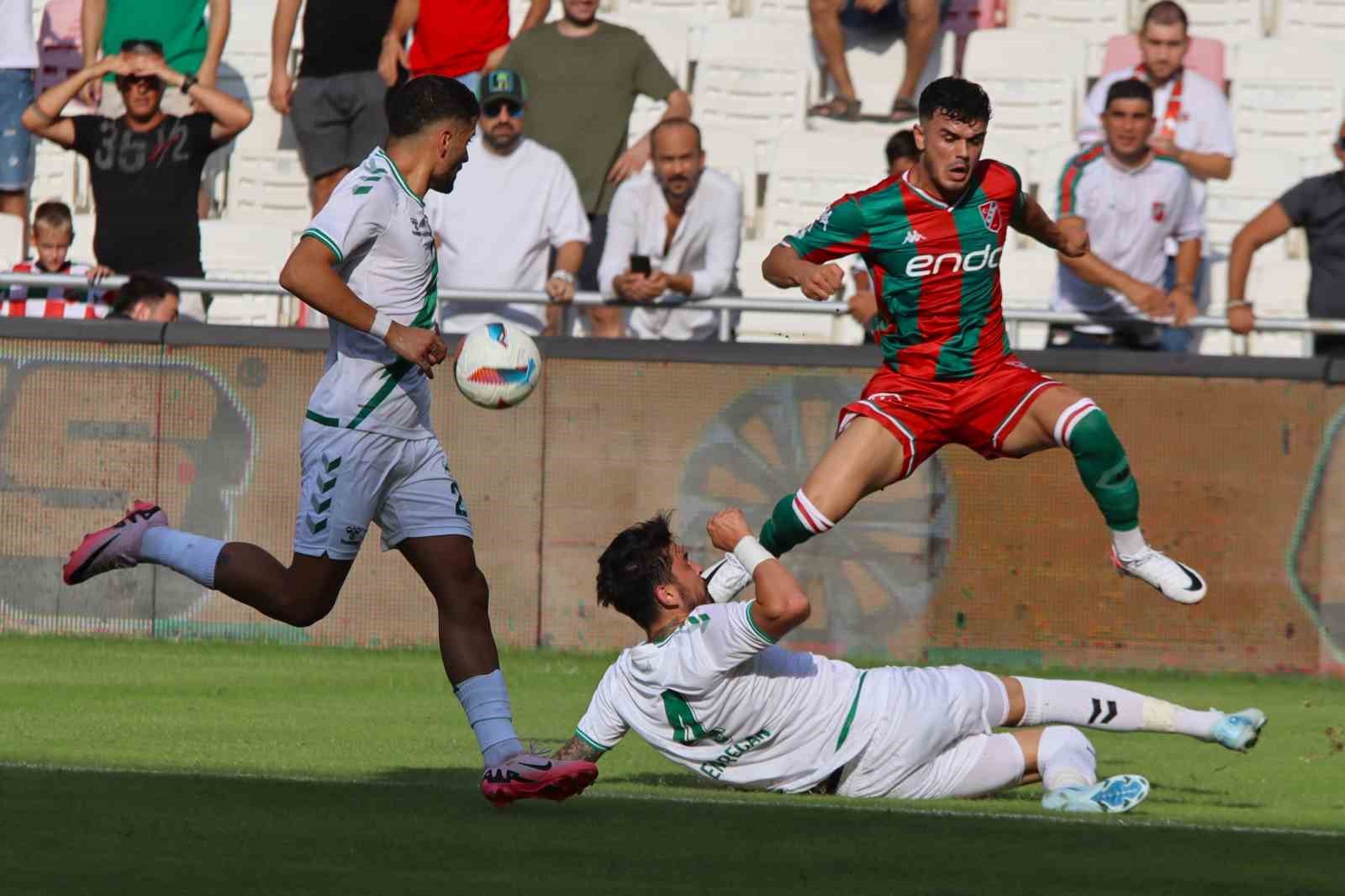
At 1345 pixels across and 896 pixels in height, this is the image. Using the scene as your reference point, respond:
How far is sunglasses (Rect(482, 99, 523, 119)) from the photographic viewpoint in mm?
13297

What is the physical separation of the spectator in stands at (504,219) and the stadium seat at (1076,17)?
6.28 meters

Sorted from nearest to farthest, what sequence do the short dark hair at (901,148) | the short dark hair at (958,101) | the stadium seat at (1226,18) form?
the short dark hair at (958,101) → the short dark hair at (901,148) → the stadium seat at (1226,18)

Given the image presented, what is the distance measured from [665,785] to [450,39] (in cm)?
798

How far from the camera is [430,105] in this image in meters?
7.44

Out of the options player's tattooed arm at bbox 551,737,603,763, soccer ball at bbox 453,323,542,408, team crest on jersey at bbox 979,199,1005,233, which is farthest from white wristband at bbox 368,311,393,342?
team crest on jersey at bbox 979,199,1005,233

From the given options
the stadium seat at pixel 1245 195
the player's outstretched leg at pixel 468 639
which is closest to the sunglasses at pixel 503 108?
the stadium seat at pixel 1245 195

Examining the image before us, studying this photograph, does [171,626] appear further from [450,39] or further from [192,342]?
[450,39]

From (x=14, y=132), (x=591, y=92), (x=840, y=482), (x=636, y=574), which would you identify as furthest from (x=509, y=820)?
(x=14, y=132)

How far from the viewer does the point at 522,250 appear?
1330 centimetres

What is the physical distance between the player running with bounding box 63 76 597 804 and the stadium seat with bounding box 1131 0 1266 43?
11713 millimetres

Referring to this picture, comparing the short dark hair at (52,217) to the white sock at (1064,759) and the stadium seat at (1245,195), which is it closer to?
the white sock at (1064,759)

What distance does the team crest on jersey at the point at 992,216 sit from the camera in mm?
9180

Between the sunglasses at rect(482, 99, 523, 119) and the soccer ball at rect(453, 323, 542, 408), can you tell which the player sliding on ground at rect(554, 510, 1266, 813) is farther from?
the sunglasses at rect(482, 99, 523, 119)

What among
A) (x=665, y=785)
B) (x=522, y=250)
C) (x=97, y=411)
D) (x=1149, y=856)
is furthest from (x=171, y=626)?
(x=1149, y=856)
